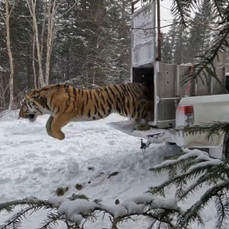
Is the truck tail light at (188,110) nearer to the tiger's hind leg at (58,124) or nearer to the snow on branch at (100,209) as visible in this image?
the tiger's hind leg at (58,124)

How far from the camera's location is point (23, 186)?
197 inches

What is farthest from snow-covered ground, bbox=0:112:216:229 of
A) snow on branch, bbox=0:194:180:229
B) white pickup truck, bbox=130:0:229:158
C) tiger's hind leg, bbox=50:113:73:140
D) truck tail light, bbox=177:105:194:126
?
snow on branch, bbox=0:194:180:229

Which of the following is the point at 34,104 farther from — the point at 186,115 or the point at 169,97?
the point at 186,115

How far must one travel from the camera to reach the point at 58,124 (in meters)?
4.76

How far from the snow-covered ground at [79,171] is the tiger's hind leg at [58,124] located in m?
0.84

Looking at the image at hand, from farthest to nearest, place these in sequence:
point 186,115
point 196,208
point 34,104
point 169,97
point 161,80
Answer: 1. point 169,97
2. point 161,80
3. point 34,104
4. point 186,115
5. point 196,208

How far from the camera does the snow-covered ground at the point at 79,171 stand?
14.9 ft

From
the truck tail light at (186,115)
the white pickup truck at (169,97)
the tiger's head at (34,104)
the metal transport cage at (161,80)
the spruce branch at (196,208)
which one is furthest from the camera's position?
the metal transport cage at (161,80)

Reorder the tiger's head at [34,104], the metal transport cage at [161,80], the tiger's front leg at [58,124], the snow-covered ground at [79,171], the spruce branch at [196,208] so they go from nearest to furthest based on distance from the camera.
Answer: the spruce branch at [196,208] < the snow-covered ground at [79,171] < the tiger's front leg at [58,124] < the tiger's head at [34,104] < the metal transport cage at [161,80]

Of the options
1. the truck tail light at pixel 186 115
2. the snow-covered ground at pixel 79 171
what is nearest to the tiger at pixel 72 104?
the snow-covered ground at pixel 79 171

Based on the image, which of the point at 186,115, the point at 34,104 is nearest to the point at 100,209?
the point at 186,115

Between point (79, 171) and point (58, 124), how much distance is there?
130 cm

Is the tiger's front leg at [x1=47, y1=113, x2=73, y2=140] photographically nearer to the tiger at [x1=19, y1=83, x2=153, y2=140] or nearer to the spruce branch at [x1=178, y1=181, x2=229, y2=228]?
the tiger at [x1=19, y1=83, x2=153, y2=140]

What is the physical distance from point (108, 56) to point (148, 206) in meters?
22.6
